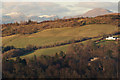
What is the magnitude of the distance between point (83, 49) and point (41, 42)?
360 inches

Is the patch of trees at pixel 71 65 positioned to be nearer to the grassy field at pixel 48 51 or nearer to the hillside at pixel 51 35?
the grassy field at pixel 48 51

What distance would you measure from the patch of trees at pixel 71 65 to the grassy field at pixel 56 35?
17.4 feet

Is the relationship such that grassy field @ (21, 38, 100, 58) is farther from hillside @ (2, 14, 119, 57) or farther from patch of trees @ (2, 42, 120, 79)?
patch of trees @ (2, 42, 120, 79)

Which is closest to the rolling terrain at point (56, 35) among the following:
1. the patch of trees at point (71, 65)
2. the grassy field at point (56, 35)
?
the grassy field at point (56, 35)

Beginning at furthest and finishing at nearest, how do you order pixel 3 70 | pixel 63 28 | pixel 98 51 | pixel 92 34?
1. pixel 63 28
2. pixel 92 34
3. pixel 98 51
4. pixel 3 70

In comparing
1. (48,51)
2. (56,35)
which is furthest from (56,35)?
(48,51)

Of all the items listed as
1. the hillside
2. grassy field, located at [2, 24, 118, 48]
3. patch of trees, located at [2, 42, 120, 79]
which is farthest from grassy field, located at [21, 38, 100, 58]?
grassy field, located at [2, 24, 118, 48]

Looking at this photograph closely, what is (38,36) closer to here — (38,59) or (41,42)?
(41,42)

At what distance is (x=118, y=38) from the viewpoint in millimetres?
35000

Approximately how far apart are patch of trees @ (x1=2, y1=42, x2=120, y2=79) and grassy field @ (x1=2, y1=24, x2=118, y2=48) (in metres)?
5.30

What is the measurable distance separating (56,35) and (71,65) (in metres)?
12.6

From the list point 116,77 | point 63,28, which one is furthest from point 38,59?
point 63,28

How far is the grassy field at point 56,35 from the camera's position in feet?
119

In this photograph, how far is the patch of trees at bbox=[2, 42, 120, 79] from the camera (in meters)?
24.5
